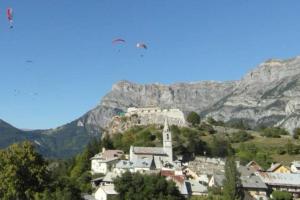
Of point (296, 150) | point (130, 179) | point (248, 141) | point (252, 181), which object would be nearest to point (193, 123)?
point (248, 141)

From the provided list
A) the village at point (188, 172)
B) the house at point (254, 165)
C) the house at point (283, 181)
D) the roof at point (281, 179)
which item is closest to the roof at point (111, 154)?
the village at point (188, 172)

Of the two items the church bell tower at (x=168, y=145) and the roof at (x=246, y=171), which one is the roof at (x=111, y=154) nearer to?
the church bell tower at (x=168, y=145)

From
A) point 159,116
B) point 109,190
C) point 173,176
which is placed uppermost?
point 159,116

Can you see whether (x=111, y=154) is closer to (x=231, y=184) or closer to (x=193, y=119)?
(x=231, y=184)

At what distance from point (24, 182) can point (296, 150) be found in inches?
3647

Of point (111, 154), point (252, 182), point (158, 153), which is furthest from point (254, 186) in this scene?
point (111, 154)

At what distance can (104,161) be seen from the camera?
11906 centimetres

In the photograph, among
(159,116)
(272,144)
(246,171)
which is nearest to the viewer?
(246,171)

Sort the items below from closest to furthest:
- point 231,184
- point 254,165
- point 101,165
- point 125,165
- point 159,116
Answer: point 231,184 → point 125,165 → point 254,165 → point 101,165 → point 159,116

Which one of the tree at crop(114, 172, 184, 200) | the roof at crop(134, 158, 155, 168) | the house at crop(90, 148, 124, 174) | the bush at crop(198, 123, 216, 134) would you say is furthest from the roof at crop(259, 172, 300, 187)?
the bush at crop(198, 123, 216, 134)

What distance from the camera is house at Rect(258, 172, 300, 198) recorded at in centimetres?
9661

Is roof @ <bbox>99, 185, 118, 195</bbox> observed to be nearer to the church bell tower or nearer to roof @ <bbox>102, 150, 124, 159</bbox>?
the church bell tower

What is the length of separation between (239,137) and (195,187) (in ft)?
253

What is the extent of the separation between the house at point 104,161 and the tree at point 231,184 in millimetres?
43920
